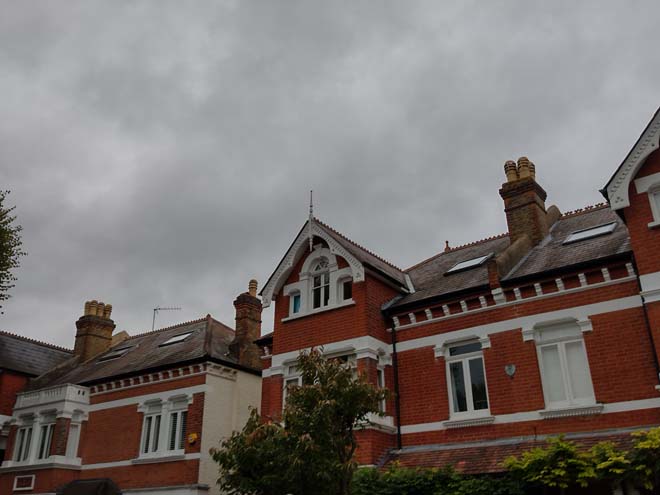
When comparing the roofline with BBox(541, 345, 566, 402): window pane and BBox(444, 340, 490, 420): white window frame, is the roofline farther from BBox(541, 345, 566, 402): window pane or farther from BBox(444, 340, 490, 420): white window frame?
BBox(541, 345, 566, 402): window pane

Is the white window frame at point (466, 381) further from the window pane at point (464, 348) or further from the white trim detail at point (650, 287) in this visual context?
the white trim detail at point (650, 287)

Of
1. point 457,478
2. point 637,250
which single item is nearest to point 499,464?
point 457,478

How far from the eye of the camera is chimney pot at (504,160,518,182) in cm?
2142

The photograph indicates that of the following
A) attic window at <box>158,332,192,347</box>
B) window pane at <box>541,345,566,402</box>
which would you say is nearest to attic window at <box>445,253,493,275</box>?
window pane at <box>541,345,566,402</box>

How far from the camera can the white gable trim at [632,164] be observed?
15.5 meters

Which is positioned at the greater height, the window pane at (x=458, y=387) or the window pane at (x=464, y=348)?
the window pane at (x=464, y=348)

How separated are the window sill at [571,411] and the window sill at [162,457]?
12644mm

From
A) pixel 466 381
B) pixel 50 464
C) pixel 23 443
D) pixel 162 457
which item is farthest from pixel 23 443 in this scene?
pixel 466 381

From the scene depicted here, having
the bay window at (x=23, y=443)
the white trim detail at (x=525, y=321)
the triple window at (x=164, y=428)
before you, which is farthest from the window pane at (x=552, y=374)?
the bay window at (x=23, y=443)

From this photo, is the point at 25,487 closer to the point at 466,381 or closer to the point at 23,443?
the point at 23,443

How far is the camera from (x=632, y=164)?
15.6 m

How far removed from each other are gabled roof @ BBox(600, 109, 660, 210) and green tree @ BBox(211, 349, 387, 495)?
26.2 ft

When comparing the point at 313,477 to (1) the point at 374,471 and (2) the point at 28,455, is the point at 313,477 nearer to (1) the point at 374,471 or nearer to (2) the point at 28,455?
(1) the point at 374,471

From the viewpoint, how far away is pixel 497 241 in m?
22.6
